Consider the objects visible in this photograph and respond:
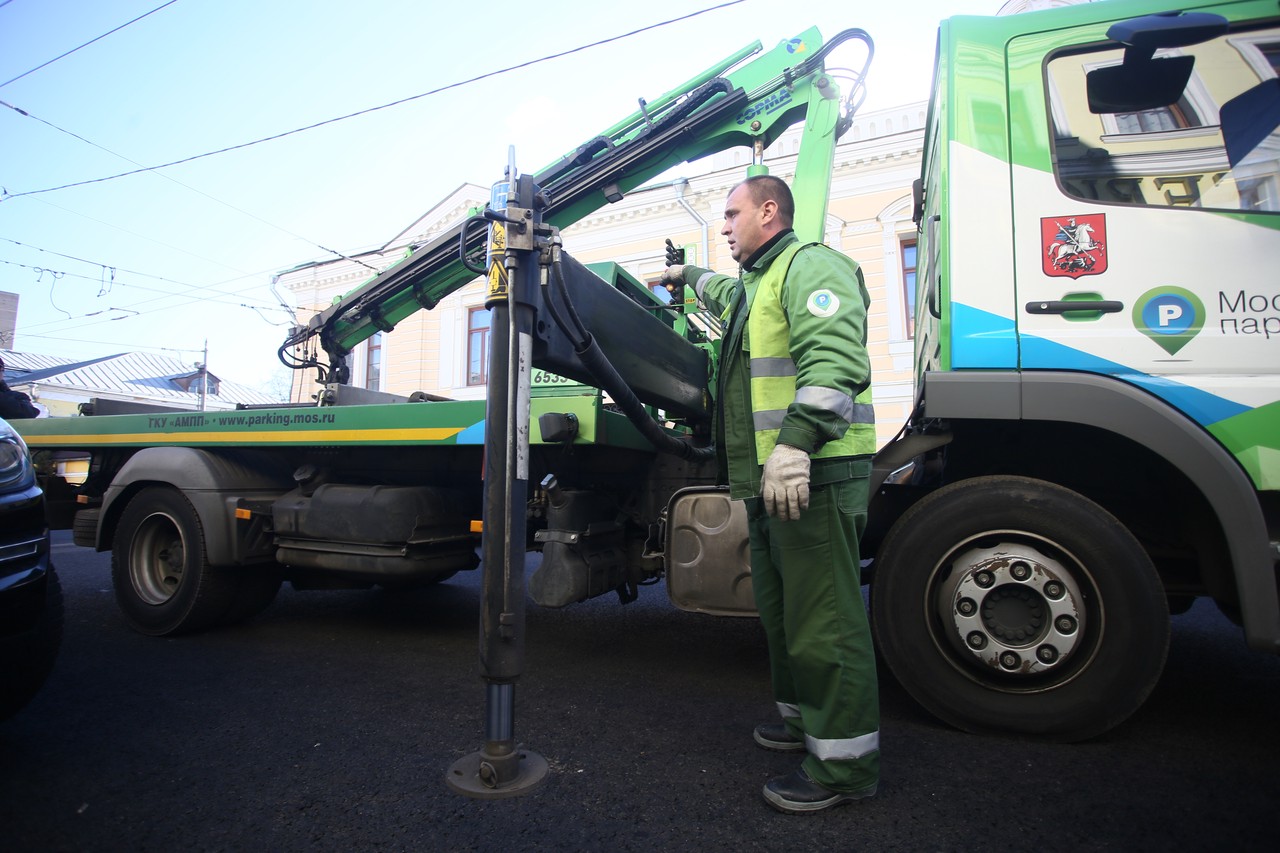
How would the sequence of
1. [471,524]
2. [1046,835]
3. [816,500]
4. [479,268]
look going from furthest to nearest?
[471,524] → [479,268] → [816,500] → [1046,835]

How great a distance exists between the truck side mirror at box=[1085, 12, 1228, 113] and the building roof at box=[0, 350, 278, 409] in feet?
87.6

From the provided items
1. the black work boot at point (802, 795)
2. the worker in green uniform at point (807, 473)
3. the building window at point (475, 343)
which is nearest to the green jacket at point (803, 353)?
the worker in green uniform at point (807, 473)

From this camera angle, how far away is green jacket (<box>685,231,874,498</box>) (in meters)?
1.96

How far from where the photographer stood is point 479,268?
10.4ft

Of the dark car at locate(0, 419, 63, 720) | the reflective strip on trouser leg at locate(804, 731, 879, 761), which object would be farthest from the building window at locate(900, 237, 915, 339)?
→ the dark car at locate(0, 419, 63, 720)

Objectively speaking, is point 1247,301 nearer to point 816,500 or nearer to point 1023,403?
point 1023,403

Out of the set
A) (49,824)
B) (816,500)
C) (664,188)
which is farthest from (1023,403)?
(664,188)

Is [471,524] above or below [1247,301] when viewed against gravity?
below

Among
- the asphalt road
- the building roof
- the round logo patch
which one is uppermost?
the building roof

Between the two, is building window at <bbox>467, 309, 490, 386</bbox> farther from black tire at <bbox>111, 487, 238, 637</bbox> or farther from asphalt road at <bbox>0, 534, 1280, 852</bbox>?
asphalt road at <bbox>0, 534, 1280, 852</bbox>

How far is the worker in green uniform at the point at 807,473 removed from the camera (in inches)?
77.9

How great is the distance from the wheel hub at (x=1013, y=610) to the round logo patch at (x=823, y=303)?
1.08 m

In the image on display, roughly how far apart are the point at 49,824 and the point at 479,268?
2384 millimetres

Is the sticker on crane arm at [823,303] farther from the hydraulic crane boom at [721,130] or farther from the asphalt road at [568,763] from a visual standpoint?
the hydraulic crane boom at [721,130]
